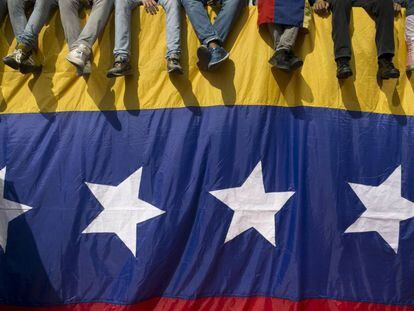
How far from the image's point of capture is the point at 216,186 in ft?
10.0

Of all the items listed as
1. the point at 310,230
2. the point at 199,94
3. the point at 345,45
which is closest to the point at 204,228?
the point at 310,230

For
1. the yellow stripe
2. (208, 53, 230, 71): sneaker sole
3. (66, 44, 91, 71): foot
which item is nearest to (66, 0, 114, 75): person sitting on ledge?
(66, 44, 91, 71): foot

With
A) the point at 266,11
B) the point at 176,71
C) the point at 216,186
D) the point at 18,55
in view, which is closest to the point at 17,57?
the point at 18,55

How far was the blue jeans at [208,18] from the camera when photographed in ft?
10.3

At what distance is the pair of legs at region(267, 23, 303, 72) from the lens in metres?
→ 3.04

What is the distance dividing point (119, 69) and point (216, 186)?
1.08m

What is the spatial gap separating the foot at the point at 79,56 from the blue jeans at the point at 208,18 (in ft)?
2.66

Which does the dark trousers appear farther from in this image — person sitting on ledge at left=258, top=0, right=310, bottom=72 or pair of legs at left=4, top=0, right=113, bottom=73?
pair of legs at left=4, top=0, right=113, bottom=73

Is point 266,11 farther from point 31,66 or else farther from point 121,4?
point 31,66

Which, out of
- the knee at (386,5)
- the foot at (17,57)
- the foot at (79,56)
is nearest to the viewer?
the foot at (79,56)

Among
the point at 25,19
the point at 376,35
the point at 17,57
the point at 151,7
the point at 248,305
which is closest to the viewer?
the point at 248,305

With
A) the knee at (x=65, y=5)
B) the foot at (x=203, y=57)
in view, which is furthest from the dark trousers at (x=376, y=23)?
the knee at (x=65, y=5)

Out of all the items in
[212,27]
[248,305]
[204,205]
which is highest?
[212,27]

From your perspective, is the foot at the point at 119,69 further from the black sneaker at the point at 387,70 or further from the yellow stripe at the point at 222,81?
the black sneaker at the point at 387,70
